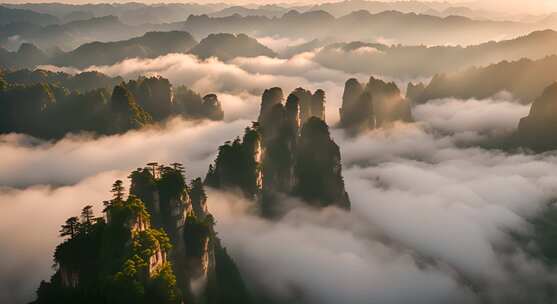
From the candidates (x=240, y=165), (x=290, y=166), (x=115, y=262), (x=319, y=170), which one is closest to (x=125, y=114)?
(x=290, y=166)

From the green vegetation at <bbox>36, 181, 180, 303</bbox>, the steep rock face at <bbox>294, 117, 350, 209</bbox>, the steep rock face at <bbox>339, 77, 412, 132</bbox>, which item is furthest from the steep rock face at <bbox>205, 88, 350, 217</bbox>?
the steep rock face at <bbox>339, 77, 412, 132</bbox>

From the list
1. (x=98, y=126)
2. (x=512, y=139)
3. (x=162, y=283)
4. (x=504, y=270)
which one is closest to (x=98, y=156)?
(x=98, y=126)

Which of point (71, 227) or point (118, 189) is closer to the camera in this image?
point (71, 227)

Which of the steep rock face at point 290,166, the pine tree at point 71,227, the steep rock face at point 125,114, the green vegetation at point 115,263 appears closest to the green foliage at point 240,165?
the steep rock face at point 290,166

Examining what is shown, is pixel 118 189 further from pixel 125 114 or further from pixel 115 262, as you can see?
pixel 125 114

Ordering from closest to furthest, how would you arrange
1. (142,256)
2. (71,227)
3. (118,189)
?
(142,256) → (71,227) → (118,189)

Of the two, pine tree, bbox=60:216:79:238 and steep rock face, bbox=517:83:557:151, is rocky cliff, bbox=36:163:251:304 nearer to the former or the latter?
pine tree, bbox=60:216:79:238

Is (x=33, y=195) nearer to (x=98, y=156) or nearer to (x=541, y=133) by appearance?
(x=98, y=156)
